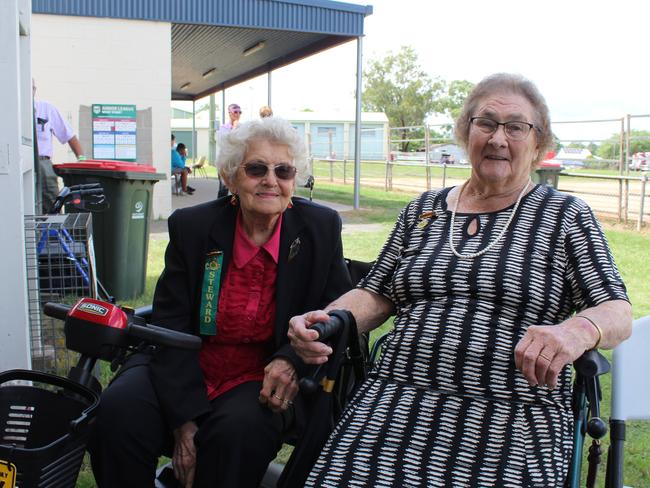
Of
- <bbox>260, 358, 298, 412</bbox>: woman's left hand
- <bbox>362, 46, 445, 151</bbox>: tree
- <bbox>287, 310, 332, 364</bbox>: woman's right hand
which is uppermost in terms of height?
<bbox>362, 46, 445, 151</bbox>: tree

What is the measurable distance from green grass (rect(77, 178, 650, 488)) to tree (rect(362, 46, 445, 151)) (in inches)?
1632

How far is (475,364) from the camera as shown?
218 cm

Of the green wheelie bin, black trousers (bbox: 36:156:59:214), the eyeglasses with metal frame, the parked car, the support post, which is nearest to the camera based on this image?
the eyeglasses with metal frame

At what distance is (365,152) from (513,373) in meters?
26.8

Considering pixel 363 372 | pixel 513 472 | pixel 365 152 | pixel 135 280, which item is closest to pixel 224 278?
pixel 363 372

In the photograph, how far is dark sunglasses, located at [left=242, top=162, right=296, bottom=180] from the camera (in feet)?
8.54

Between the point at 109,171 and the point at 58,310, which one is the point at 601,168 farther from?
the point at 58,310

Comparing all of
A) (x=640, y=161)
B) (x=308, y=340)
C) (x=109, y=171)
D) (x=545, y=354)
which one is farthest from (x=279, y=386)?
(x=640, y=161)

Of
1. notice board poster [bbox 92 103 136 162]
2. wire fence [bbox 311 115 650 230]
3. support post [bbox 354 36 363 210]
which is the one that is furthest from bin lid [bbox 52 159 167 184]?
support post [bbox 354 36 363 210]

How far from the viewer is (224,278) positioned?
2580 mm

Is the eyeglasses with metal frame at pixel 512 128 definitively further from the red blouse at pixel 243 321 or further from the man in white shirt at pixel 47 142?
the man in white shirt at pixel 47 142

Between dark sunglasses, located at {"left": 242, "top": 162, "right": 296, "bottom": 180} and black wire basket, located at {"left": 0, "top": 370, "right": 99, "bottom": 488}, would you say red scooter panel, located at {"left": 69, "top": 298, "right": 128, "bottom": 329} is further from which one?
dark sunglasses, located at {"left": 242, "top": 162, "right": 296, "bottom": 180}

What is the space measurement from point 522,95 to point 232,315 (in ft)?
4.21

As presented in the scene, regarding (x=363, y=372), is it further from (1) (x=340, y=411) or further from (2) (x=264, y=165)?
(2) (x=264, y=165)
